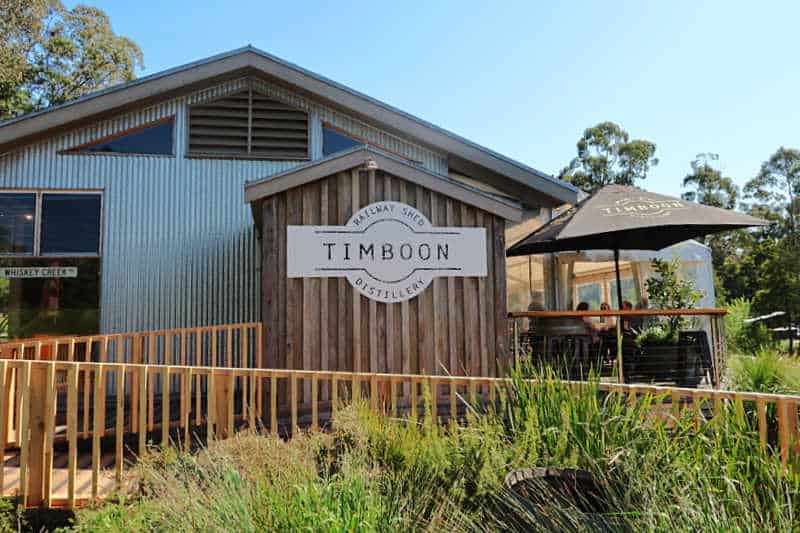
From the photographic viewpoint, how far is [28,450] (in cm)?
370

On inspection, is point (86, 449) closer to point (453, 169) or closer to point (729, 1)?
point (453, 169)

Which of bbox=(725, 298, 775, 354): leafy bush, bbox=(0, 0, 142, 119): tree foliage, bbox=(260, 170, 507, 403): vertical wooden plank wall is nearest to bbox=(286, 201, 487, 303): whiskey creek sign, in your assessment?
bbox=(260, 170, 507, 403): vertical wooden plank wall

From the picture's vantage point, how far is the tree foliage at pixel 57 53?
701 inches

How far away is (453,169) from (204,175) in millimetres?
4235

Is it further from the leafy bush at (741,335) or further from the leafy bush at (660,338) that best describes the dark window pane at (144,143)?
the leafy bush at (741,335)

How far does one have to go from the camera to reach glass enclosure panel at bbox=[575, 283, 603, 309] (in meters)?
10.5

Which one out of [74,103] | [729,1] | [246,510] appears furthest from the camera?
[729,1]

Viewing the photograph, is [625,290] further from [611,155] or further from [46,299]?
[611,155]

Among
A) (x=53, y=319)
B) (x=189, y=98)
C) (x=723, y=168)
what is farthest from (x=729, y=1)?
(x=723, y=168)

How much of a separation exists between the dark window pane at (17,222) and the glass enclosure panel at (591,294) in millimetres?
9750

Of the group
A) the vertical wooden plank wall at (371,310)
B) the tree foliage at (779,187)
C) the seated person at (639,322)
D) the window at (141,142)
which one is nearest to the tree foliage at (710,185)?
the tree foliage at (779,187)

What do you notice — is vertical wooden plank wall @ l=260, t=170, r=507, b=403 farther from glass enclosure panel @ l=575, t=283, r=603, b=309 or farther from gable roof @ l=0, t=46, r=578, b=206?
glass enclosure panel @ l=575, t=283, r=603, b=309

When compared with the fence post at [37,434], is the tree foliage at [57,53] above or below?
above

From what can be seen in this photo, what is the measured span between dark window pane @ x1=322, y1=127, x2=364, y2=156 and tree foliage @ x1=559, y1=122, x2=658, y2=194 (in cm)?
2679
